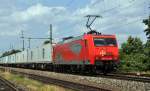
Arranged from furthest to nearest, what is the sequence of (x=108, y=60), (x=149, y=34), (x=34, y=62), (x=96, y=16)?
(x=34, y=62), (x=149, y=34), (x=96, y=16), (x=108, y=60)

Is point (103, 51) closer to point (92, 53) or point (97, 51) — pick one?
point (97, 51)

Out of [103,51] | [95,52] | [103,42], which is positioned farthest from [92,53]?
[103,42]

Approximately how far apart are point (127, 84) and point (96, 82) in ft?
13.9

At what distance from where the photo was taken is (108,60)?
101ft

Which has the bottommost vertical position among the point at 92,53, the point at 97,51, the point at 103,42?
the point at 92,53

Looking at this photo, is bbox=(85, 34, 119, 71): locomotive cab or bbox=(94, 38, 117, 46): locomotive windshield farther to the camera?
bbox=(94, 38, 117, 46): locomotive windshield

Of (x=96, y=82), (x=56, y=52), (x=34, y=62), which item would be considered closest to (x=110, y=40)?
(x=96, y=82)

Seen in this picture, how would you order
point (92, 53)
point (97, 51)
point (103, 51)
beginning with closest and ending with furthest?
point (92, 53), point (97, 51), point (103, 51)

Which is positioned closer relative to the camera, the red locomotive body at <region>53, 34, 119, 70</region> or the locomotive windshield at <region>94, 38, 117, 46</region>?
the red locomotive body at <region>53, 34, 119, 70</region>

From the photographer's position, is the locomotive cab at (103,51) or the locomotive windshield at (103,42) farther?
the locomotive windshield at (103,42)

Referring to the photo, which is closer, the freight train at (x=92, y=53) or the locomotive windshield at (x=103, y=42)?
the freight train at (x=92, y=53)

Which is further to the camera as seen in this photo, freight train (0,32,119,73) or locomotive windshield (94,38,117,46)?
locomotive windshield (94,38,117,46)

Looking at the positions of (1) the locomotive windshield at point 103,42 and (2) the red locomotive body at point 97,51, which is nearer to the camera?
(2) the red locomotive body at point 97,51

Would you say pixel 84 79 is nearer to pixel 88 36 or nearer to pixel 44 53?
pixel 88 36
